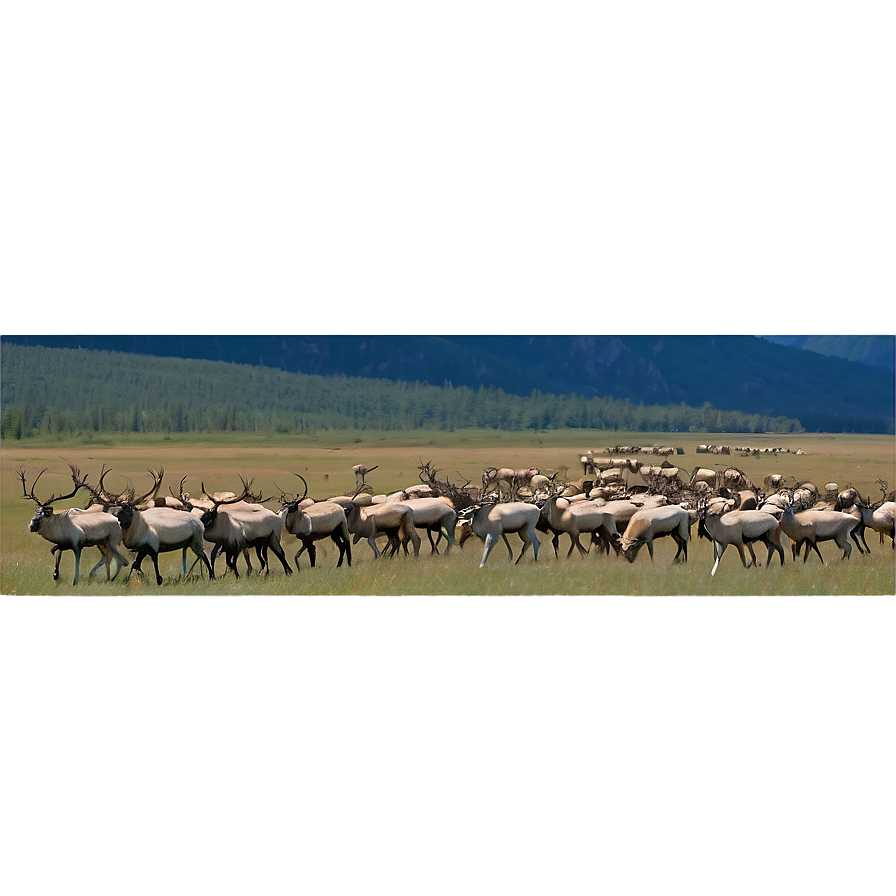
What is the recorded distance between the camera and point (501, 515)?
23.0 ft

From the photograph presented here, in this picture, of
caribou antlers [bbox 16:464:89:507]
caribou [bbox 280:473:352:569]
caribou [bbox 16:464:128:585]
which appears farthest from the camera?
caribou [bbox 280:473:352:569]

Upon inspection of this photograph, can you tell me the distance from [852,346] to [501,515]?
285 centimetres

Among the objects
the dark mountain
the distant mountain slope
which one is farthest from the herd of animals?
the distant mountain slope

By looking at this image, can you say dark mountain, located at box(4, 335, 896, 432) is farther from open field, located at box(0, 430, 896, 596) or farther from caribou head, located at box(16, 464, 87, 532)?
caribou head, located at box(16, 464, 87, 532)

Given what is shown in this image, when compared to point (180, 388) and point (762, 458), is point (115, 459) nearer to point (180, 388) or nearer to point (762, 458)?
point (180, 388)

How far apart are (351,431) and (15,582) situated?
8.63 feet

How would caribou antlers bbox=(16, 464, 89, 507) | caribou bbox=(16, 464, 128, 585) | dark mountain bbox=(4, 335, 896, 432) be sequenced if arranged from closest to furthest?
caribou bbox=(16, 464, 128, 585), caribou antlers bbox=(16, 464, 89, 507), dark mountain bbox=(4, 335, 896, 432)

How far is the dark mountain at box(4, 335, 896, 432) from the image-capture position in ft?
22.5

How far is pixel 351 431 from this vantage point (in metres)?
7.23

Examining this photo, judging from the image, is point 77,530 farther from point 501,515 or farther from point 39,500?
point 501,515

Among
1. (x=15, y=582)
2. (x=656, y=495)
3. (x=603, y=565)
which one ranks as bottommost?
(x=15, y=582)

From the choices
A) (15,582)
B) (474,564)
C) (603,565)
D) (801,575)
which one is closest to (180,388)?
(15,582)

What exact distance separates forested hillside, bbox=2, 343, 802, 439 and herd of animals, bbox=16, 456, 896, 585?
37 centimetres

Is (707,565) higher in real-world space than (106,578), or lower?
higher
